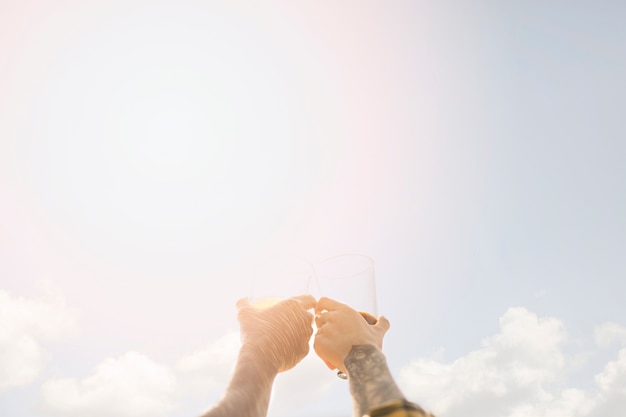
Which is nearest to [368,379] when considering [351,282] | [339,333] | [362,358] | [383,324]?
[362,358]

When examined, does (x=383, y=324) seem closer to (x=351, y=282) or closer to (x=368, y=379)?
(x=351, y=282)

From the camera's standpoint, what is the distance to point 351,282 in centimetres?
391

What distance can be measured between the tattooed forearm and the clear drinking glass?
0.60 m

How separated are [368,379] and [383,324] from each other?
96 cm

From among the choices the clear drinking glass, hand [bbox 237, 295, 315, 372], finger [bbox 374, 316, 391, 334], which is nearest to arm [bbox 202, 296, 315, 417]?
hand [bbox 237, 295, 315, 372]

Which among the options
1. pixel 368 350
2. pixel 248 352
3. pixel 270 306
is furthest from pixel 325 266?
pixel 248 352

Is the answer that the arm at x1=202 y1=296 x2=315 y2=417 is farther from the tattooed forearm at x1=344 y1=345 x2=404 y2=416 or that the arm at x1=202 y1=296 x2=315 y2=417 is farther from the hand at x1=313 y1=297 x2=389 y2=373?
the tattooed forearm at x1=344 y1=345 x2=404 y2=416

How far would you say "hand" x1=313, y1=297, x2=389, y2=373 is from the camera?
3322 millimetres

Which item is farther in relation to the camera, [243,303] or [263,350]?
[243,303]

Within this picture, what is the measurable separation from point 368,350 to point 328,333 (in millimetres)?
366

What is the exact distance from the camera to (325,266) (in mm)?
4141

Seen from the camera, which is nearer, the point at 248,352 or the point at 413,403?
the point at 413,403

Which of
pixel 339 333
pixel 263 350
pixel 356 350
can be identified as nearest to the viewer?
pixel 263 350

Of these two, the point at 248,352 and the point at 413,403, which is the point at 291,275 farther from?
the point at 413,403
